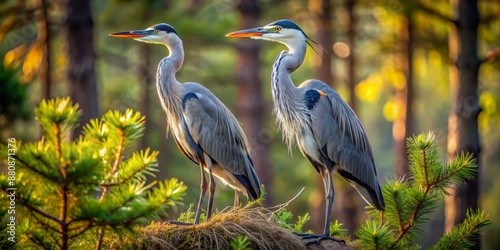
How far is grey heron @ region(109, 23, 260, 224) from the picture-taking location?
270 inches

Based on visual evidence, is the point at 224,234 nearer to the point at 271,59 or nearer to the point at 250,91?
the point at 250,91

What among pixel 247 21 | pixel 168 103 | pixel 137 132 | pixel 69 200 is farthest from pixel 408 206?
pixel 247 21

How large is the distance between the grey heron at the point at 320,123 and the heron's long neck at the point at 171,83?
0.59 m

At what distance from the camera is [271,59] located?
21.4 m

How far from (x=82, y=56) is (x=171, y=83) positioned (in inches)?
117

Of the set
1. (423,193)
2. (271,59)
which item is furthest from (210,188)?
(271,59)

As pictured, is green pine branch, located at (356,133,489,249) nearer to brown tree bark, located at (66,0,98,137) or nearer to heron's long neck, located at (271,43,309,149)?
heron's long neck, located at (271,43,309,149)

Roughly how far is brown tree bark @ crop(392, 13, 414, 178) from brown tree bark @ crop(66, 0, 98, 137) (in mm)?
6353

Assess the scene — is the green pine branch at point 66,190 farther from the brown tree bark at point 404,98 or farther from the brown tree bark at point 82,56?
the brown tree bark at point 404,98

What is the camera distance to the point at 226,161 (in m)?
6.90

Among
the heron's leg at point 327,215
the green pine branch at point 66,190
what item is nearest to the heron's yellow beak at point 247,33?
the heron's leg at point 327,215

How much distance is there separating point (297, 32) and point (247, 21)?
6.76m

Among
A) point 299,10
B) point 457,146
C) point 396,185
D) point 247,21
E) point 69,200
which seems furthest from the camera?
point 299,10

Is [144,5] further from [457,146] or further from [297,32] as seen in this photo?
[297,32]
